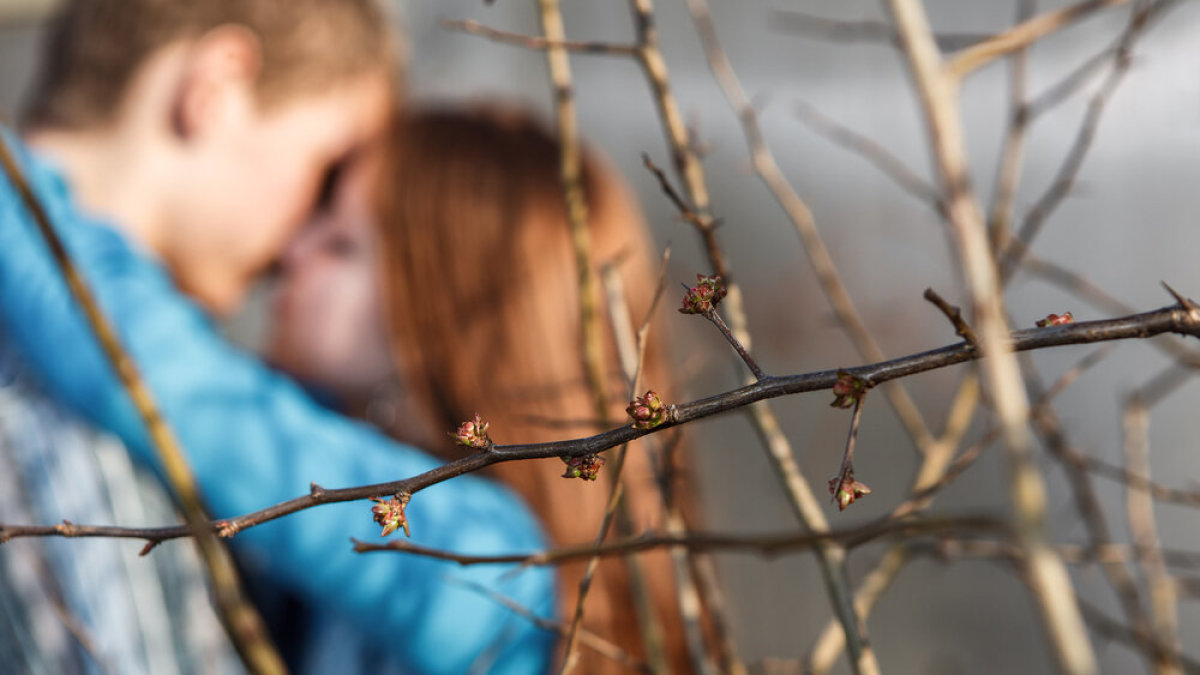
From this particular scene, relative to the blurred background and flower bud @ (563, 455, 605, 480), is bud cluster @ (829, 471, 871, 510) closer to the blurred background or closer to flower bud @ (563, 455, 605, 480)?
flower bud @ (563, 455, 605, 480)

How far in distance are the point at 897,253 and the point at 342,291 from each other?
34.6 inches

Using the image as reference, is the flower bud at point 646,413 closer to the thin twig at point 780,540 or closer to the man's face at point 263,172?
the thin twig at point 780,540

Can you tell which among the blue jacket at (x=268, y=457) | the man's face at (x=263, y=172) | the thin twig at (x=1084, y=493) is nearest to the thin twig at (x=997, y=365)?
the thin twig at (x=1084, y=493)

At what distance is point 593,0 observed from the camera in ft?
5.48

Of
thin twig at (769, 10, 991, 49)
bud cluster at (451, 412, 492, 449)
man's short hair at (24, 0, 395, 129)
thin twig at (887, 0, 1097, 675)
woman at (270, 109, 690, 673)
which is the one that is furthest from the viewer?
man's short hair at (24, 0, 395, 129)

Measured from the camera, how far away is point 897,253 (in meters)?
1.38

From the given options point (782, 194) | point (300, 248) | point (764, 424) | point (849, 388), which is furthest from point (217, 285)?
point (849, 388)

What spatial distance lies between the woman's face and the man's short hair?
15 centimetres

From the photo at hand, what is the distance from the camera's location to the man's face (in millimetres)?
1106

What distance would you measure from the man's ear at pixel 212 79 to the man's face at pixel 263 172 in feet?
0.07

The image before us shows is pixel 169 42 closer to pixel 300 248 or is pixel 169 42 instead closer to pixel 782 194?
pixel 300 248

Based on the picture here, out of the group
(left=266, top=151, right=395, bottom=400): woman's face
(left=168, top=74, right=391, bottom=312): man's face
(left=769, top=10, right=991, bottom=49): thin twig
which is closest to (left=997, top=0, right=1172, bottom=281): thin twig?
(left=769, top=10, right=991, bottom=49): thin twig

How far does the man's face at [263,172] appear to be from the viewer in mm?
1106

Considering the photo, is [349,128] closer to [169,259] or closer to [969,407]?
[169,259]
